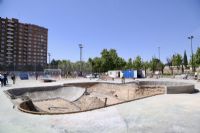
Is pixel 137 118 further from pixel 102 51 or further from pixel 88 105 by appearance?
pixel 102 51

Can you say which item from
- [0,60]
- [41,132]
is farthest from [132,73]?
[0,60]

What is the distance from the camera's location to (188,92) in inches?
787

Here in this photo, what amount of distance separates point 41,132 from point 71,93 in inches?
759

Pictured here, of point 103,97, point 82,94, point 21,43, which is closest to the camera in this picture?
point 82,94

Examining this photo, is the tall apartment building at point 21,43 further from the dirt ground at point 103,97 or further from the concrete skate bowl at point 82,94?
the concrete skate bowl at point 82,94

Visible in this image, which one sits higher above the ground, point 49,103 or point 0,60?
point 0,60

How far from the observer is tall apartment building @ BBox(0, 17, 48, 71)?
9588 cm

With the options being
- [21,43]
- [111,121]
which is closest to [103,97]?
[111,121]

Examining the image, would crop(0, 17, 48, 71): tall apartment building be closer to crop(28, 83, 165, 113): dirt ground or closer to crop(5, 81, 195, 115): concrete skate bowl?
crop(28, 83, 165, 113): dirt ground

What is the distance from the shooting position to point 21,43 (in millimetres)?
103688

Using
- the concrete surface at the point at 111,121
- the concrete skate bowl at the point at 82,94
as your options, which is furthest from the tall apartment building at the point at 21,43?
the concrete surface at the point at 111,121

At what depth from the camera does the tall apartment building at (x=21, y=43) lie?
9588 cm

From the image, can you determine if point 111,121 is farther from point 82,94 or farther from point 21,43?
point 21,43

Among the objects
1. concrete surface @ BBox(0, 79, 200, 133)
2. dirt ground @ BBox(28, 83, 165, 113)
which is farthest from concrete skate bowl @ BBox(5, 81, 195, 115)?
concrete surface @ BBox(0, 79, 200, 133)
